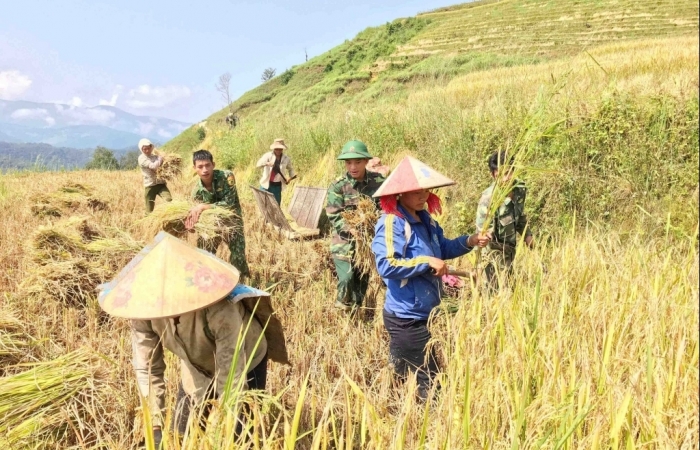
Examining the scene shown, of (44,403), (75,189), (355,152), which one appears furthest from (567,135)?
(75,189)

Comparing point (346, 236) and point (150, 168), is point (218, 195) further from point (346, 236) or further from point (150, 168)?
point (150, 168)

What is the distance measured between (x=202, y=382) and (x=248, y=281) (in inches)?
90.6

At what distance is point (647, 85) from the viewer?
4.37 meters

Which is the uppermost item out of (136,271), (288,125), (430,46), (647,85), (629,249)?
(430,46)

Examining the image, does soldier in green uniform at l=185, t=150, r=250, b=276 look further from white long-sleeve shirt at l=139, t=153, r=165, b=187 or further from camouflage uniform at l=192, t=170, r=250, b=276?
white long-sleeve shirt at l=139, t=153, r=165, b=187

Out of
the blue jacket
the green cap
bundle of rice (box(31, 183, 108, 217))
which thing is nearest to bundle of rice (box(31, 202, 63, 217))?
bundle of rice (box(31, 183, 108, 217))

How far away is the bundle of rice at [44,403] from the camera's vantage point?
1.95 metres

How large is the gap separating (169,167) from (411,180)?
6.21 metres

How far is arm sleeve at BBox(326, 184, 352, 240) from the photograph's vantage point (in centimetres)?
354

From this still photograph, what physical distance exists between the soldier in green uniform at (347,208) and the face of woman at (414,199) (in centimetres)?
117

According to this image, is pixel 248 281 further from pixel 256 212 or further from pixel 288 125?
pixel 288 125

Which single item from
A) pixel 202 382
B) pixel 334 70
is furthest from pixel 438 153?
pixel 334 70

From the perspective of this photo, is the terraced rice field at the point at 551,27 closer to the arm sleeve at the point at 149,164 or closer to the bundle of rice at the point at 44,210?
the arm sleeve at the point at 149,164

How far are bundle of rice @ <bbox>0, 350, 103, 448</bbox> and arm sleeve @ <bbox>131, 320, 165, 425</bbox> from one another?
0.34m
